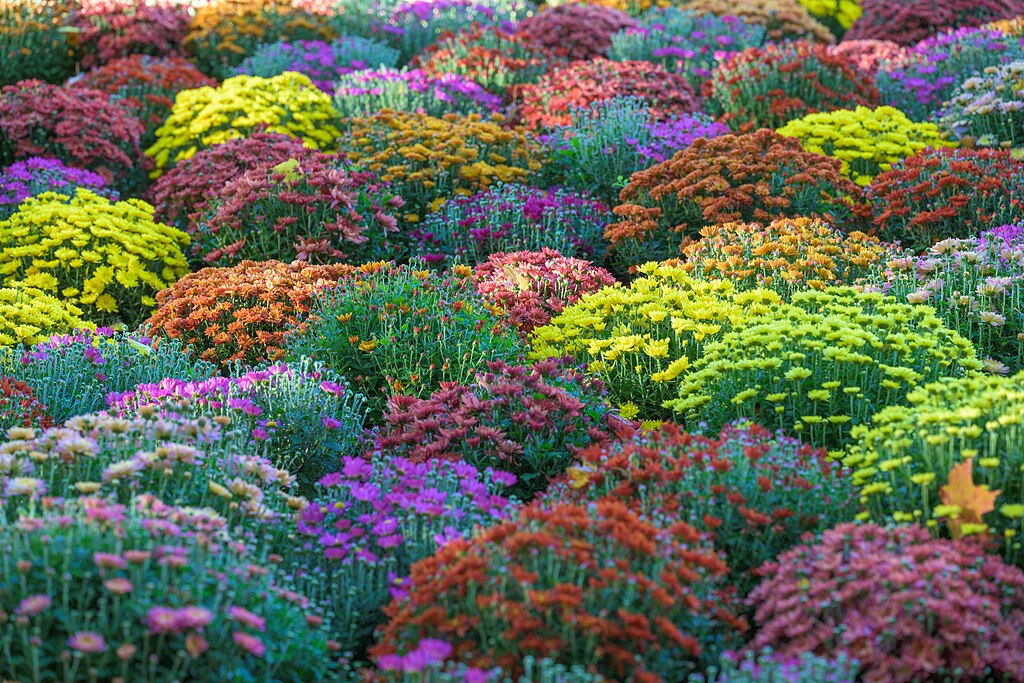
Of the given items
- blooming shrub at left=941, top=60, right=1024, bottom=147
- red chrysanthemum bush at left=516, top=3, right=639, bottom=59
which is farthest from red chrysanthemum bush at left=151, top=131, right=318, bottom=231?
blooming shrub at left=941, top=60, right=1024, bottom=147

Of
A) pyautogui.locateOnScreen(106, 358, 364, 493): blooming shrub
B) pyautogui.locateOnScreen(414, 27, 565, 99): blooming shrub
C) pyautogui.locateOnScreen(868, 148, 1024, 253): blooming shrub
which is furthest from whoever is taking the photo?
pyautogui.locateOnScreen(414, 27, 565, 99): blooming shrub

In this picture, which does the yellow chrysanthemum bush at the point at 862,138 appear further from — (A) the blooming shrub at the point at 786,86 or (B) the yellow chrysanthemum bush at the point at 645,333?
(B) the yellow chrysanthemum bush at the point at 645,333

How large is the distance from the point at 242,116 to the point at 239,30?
4.21 m

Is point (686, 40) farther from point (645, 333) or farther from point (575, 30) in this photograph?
point (645, 333)

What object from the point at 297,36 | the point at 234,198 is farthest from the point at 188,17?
the point at 234,198

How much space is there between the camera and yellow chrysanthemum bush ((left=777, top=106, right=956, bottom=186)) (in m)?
8.95

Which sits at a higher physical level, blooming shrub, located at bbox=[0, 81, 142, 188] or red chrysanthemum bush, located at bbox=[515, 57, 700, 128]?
red chrysanthemum bush, located at bbox=[515, 57, 700, 128]

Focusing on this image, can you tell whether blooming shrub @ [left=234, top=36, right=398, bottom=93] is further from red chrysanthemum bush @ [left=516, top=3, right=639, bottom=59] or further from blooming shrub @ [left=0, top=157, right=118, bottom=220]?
blooming shrub @ [left=0, top=157, right=118, bottom=220]

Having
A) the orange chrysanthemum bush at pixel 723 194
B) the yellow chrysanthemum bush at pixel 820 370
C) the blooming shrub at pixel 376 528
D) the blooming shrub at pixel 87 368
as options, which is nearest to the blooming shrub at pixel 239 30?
→ the orange chrysanthemum bush at pixel 723 194

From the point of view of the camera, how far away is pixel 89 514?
3.23 m

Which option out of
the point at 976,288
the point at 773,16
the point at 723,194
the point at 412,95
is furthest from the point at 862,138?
the point at 773,16

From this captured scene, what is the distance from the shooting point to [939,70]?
11391 mm

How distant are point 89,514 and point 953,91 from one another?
31.3 feet

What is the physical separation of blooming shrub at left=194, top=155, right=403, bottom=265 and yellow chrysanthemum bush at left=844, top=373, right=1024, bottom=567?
443 centimetres
